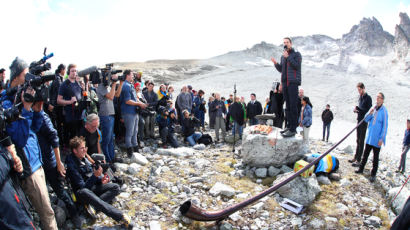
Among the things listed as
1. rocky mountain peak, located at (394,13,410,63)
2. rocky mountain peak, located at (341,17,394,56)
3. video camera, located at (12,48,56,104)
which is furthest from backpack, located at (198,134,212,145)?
rocky mountain peak, located at (341,17,394,56)

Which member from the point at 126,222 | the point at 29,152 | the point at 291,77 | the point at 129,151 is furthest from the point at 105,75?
the point at 291,77

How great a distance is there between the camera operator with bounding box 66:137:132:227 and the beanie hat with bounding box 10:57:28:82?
1.47 m

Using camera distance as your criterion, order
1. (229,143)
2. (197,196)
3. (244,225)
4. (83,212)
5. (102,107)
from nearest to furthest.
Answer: (83,212)
(244,225)
(197,196)
(102,107)
(229,143)

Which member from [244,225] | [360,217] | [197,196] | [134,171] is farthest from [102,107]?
[360,217]

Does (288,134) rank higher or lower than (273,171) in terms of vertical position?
higher

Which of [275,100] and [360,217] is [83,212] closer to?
[360,217]

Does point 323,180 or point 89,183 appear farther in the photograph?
point 323,180

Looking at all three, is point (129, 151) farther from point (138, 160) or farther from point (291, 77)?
point (291, 77)

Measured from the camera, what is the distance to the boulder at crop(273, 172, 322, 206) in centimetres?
549

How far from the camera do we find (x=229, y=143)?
1019 centimetres

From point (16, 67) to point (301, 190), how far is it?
5742 millimetres

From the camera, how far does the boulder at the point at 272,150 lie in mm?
6754

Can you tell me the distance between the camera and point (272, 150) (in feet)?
22.2

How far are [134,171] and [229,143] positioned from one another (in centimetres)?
485
